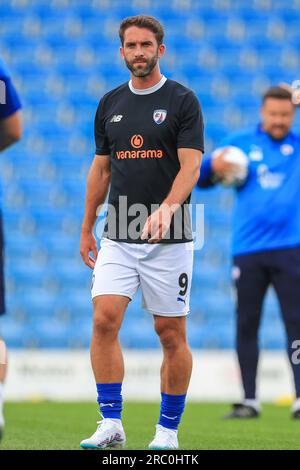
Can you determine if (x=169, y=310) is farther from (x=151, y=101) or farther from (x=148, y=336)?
(x=148, y=336)

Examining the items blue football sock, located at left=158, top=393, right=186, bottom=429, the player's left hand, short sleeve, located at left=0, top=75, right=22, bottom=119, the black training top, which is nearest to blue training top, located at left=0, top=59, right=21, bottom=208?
short sleeve, located at left=0, top=75, right=22, bottom=119

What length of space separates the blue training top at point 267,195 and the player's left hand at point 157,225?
2.66 m

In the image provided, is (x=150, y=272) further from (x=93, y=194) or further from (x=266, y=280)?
(x=266, y=280)

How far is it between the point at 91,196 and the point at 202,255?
326 inches

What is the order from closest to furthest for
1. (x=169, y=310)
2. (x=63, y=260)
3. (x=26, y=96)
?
(x=169, y=310)
(x=63, y=260)
(x=26, y=96)

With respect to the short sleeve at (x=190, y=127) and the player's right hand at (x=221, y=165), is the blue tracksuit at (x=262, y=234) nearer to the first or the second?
the player's right hand at (x=221, y=165)

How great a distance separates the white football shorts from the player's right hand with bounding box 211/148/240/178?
228cm

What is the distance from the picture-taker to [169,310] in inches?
182

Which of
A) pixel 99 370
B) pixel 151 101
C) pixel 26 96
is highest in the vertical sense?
pixel 26 96

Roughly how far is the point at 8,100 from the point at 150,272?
3.88ft

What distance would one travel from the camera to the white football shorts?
4.61 m

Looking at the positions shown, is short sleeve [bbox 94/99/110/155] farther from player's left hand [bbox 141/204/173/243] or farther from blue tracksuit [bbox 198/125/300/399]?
blue tracksuit [bbox 198/125/300/399]
